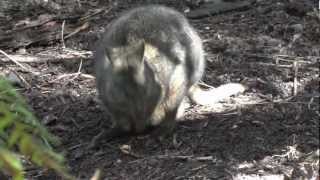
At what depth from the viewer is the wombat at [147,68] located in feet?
13.8

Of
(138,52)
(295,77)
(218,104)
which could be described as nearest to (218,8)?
(295,77)

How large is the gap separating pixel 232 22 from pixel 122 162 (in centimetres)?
255

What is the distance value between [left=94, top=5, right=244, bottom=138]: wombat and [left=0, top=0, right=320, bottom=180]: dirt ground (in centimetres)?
19

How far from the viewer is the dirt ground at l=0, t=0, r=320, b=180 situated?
4027 mm

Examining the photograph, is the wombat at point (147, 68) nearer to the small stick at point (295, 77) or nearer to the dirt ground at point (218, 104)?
the dirt ground at point (218, 104)

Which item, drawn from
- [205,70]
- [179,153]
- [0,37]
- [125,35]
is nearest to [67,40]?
[0,37]

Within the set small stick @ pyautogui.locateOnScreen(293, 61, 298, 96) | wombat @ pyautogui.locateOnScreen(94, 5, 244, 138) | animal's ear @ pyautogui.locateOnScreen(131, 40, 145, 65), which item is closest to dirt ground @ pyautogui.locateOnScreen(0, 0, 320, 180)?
small stick @ pyautogui.locateOnScreen(293, 61, 298, 96)

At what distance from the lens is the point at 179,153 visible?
13.9ft

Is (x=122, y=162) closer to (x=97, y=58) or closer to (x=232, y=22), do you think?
(x=97, y=58)

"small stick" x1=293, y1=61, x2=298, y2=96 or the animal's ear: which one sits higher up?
the animal's ear

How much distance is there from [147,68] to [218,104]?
0.91m

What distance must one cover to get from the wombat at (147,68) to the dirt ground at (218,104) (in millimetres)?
188

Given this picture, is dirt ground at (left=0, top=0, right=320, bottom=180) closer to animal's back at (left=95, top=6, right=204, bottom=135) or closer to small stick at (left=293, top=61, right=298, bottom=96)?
small stick at (left=293, top=61, right=298, bottom=96)

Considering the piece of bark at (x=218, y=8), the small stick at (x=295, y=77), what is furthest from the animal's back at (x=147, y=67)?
the piece of bark at (x=218, y=8)
